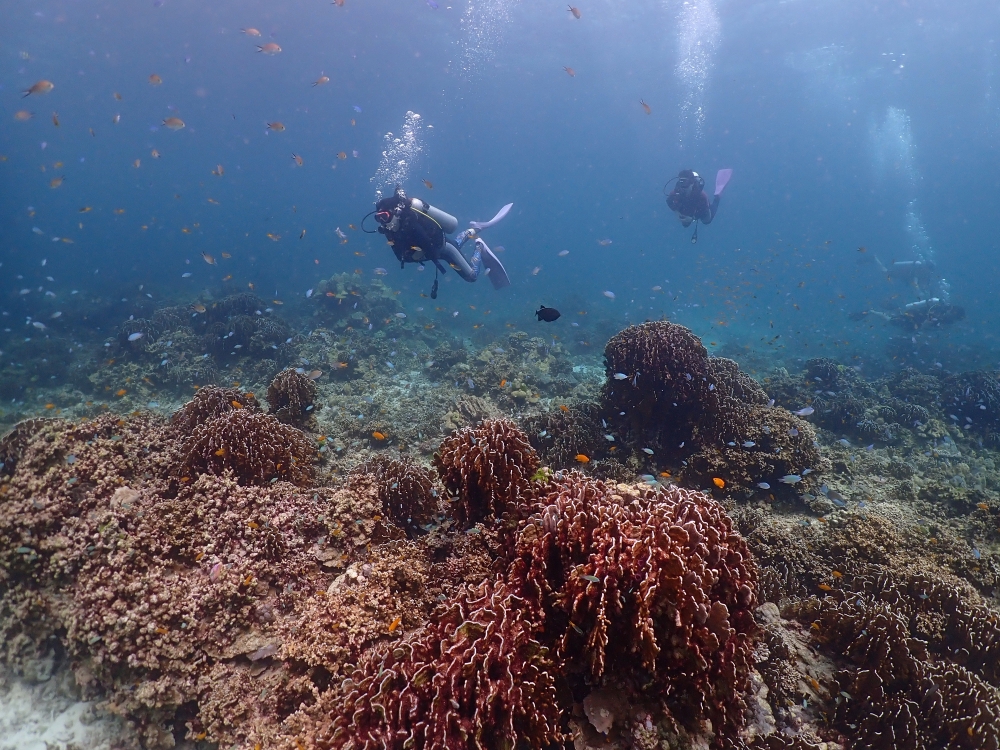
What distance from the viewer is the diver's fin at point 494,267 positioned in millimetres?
15554

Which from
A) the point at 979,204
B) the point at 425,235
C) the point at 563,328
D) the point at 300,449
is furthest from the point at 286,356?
the point at 979,204

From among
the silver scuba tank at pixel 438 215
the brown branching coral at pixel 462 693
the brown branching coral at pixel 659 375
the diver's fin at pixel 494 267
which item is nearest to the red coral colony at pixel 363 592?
the brown branching coral at pixel 462 693

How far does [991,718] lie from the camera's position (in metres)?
3.79

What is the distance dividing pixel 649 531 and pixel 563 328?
84.7 feet

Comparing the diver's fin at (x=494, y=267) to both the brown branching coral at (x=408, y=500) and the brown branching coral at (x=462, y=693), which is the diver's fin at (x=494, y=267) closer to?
the brown branching coral at (x=408, y=500)

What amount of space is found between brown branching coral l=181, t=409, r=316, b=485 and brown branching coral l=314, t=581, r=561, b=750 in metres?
3.57

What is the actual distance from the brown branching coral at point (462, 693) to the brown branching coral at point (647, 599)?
0.30 meters

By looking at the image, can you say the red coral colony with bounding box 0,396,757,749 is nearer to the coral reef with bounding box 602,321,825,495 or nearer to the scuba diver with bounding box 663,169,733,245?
the coral reef with bounding box 602,321,825,495

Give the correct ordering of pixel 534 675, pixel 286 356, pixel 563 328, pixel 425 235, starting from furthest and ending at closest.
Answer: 1. pixel 563 328
2. pixel 286 356
3. pixel 425 235
4. pixel 534 675

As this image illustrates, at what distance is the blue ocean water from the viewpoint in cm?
3366

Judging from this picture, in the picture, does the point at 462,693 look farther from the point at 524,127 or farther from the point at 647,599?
the point at 524,127

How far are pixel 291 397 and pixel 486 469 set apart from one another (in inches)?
218

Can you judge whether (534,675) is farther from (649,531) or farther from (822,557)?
(822,557)

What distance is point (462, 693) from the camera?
2.73 metres
